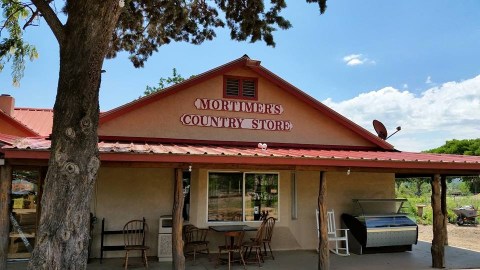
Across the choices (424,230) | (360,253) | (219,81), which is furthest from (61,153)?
(424,230)

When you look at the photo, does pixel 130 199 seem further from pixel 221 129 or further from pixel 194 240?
pixel 221 129

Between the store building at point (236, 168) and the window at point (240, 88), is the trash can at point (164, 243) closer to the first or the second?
the store building at point (236, 168)

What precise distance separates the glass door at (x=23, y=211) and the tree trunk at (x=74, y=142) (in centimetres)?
487

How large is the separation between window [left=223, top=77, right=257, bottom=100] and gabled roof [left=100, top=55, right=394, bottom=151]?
309 millimetres

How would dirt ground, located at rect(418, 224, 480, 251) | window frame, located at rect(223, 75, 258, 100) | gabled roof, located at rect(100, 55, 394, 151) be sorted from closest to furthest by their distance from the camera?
1. gabled roof, located at rect(100, 55, 394, 151)
2. window frame, located at rect(223, 75, 258, 100)
3. dirt ground, located at rect(418, 224, 480, 251)

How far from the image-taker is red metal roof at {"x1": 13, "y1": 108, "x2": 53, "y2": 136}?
45.8 feet

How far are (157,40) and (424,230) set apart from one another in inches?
494

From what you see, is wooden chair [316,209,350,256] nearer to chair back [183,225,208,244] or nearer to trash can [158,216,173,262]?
chair back [183,225,208,244]

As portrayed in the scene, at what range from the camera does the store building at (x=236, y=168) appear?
32.3ft

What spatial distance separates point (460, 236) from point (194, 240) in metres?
10.0

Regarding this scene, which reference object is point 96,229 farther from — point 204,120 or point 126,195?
point 204,120

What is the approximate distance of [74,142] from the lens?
5930 mm

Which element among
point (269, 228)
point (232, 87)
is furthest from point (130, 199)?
point (232, 87)

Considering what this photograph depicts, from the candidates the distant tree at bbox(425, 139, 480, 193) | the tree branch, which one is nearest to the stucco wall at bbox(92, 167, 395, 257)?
the tree branch
